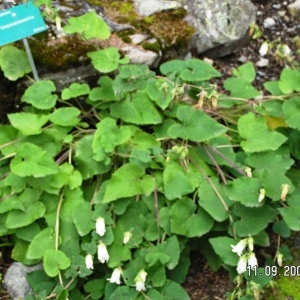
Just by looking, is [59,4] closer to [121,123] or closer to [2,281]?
[121,123]

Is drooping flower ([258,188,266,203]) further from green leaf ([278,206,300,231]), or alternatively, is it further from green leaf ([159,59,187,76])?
green leaf ([159,59,187,76])

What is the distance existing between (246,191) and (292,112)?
706 millimetres

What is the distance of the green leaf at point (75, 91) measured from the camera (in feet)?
10.3

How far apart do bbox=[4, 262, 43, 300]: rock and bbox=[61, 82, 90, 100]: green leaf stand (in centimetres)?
95

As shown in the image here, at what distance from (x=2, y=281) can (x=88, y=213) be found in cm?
59

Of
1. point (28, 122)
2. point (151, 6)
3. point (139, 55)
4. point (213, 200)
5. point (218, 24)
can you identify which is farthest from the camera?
point (218, 24)

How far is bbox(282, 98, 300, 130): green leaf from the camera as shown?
120 inches

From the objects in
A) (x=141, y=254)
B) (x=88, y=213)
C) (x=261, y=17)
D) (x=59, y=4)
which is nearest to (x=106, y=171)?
(x=88, y=213)

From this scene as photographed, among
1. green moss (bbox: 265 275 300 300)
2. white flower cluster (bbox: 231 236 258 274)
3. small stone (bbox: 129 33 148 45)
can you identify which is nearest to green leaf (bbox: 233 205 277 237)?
white flower cluster (bbox: 231 236 258 274)

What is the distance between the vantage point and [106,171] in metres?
2.95

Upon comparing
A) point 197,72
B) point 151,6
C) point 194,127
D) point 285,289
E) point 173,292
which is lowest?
point 285,289

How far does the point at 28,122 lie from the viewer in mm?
3029

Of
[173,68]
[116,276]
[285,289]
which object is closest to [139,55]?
Answer: [173,68]
